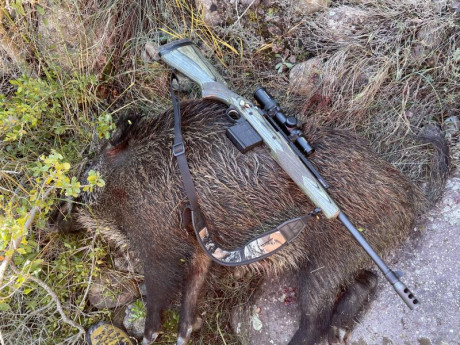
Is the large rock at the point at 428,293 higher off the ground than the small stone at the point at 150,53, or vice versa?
the small stone at the point at 150,53

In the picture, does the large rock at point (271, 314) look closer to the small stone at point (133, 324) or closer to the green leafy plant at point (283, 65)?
the small stone at point (133, 324)

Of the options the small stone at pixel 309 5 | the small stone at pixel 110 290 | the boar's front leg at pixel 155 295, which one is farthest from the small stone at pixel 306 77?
the small stone at pixel 110 290

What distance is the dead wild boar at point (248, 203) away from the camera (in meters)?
3.34

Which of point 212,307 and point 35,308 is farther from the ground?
point 35,308

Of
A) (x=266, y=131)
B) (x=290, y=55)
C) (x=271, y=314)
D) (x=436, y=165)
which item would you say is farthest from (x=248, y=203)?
(x=436, y=165)

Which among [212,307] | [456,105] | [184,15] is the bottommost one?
[212,307]

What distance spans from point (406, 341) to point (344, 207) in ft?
4.28

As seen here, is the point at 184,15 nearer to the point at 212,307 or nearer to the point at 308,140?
the point at 308,140

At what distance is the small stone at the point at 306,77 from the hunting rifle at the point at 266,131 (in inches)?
28.4

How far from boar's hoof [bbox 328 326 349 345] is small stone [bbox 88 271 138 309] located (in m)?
1.89

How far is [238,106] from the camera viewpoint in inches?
126

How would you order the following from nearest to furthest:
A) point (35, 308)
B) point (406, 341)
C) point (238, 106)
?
point (238, 106)
point (406, 341)
point (35, 308)

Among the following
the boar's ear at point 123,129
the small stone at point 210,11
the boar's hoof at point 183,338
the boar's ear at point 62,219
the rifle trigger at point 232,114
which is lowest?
the boar's hoof at point 183,338

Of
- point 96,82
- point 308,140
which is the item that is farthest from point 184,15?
point 308,140
